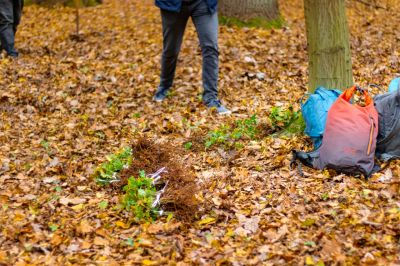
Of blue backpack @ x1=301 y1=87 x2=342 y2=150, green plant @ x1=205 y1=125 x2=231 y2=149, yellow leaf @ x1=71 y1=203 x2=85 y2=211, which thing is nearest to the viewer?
yellow leaf @ x1=71 y1=203 x2=85 y2=211

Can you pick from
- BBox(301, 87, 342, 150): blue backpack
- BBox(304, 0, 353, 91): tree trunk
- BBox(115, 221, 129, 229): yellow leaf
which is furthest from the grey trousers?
BBox(115, 221, 129, 229): yellow leaf

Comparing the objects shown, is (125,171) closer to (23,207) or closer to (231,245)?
(23,207)

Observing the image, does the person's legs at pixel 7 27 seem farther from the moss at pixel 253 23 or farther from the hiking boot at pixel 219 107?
the hiking boot at pixel 219 107

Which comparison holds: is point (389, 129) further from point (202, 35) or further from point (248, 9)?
point (248, 9)

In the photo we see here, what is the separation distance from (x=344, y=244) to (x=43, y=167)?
2.87 m

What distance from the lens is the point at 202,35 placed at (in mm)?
6098

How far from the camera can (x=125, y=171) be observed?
4.56 meters

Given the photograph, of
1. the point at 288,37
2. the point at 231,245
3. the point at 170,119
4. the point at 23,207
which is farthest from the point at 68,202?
the point at 288,37

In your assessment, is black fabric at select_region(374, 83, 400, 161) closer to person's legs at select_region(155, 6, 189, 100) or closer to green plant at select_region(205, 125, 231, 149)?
green plant at select_region(205, 125, 231, 149)

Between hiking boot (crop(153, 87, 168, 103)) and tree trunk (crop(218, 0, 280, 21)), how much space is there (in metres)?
2.83

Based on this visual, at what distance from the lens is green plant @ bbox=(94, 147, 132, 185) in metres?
4.65

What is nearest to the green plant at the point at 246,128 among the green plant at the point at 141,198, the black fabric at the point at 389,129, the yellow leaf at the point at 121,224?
the black fabric at the point at 389,129

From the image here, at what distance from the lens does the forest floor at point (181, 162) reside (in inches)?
145

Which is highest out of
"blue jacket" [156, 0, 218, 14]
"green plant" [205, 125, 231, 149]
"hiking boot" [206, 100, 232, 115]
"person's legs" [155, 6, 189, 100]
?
"blue jacket" [156, 0, 218, 14]
